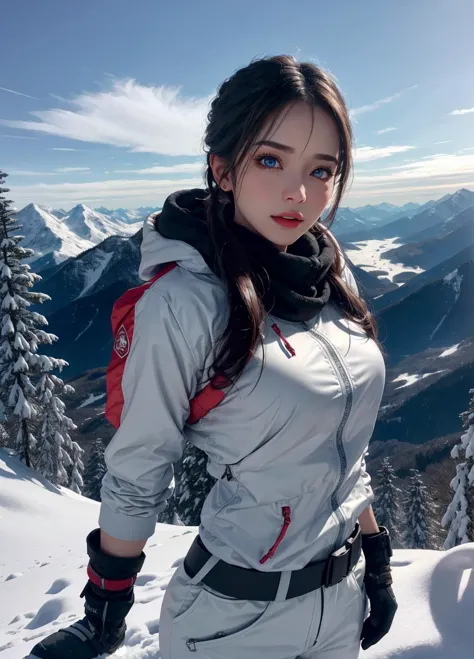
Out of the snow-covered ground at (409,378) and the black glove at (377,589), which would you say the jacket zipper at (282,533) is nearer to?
the black glove at (377,589)

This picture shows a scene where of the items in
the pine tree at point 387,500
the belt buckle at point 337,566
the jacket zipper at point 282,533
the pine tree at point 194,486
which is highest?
the jacket zipper at point 282,533

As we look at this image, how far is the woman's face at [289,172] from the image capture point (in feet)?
6.30

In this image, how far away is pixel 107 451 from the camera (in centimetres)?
189

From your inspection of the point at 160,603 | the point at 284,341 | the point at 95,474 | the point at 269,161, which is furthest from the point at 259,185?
the point at 95,474

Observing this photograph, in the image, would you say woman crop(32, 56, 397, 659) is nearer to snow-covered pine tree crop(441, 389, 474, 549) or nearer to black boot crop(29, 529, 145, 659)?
black boot crop(29, 529, 145, 659)

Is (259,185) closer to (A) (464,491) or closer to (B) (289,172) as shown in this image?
(B) (289,172)

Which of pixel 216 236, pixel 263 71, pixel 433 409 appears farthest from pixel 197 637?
pixel 433 409

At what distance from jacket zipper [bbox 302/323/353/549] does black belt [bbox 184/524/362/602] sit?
11 centimetres

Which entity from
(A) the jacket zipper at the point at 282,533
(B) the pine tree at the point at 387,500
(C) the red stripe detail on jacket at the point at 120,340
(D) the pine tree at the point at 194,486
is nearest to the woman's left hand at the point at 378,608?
(A) the jacket zipper at the point at 282,533

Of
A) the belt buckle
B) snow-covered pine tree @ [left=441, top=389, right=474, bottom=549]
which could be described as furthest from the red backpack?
snow-covered pine tree @ [left=441, top=389, right=474, bottom=549]

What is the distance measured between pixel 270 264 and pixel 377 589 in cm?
191

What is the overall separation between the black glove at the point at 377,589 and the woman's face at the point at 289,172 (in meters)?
1.83

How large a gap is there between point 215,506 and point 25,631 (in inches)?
183

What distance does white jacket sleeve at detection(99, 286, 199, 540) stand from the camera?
1.75 meters
